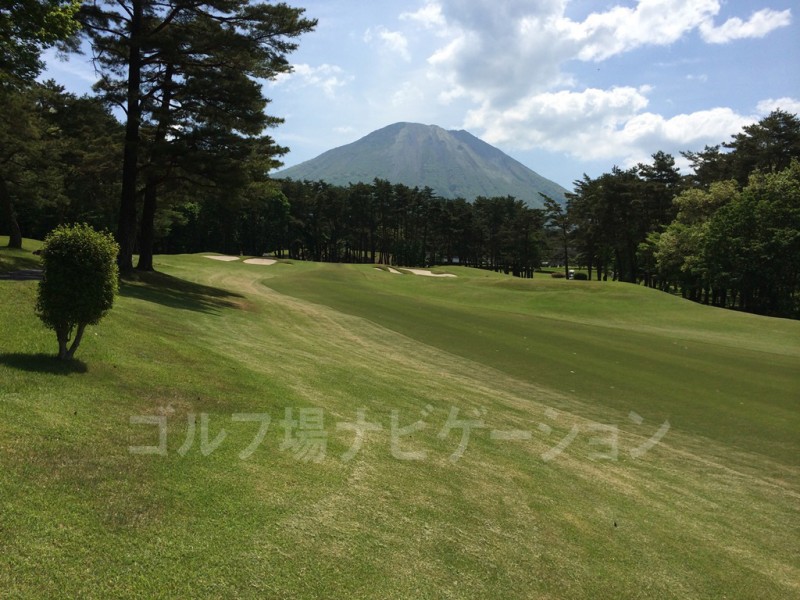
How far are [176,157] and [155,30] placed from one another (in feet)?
20.0

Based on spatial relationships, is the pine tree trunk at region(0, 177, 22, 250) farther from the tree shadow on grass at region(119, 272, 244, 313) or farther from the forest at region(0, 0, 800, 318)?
Result: the tree shadow on grass at region(119, 272, 244, 313)

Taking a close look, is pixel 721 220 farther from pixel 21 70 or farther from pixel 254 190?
pixel 21 70

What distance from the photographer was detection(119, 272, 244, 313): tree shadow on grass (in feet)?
67.5

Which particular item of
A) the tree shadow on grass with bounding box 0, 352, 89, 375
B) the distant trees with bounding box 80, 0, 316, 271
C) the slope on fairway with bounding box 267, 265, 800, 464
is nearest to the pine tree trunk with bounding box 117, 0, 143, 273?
the distant trees with bounding box 80, 0, 316, 271

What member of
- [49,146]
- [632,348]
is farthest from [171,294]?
[632,348]

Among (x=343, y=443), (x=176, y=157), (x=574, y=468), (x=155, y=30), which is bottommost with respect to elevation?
(x=574, y=468)

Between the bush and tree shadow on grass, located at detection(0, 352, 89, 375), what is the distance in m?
0.56

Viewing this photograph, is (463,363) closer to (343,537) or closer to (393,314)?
(393,314)

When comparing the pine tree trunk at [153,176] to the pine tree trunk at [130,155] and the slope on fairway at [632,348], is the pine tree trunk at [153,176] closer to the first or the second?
the pine tree trunk at [130,155]

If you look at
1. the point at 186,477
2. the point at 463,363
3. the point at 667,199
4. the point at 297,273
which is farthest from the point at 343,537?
the point at 667,199

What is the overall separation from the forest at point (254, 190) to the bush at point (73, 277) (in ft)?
38.1

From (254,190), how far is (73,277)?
23523mm

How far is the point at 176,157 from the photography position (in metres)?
25.8

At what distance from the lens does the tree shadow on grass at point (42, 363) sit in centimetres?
779
